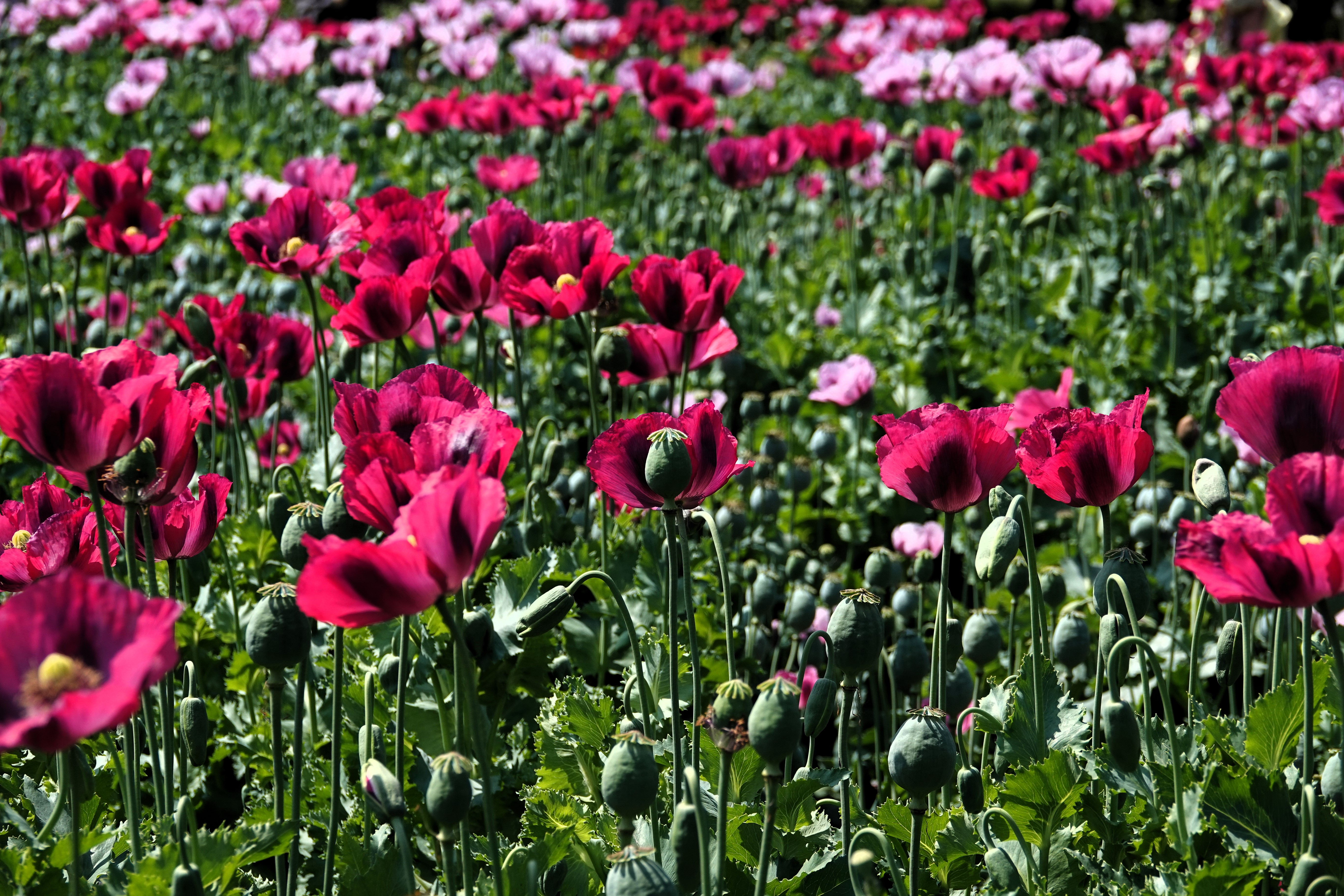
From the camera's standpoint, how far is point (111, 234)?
304 cm

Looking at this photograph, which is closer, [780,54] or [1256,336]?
[1256,336]

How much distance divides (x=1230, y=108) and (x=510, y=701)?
500 centimetres

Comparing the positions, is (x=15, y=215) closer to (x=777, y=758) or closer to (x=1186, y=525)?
(x=777, y=758)

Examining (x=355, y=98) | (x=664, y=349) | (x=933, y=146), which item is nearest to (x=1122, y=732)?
(x=664, y=349)

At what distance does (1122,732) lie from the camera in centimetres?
140

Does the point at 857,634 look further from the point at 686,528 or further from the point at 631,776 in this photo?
the point at 686,528

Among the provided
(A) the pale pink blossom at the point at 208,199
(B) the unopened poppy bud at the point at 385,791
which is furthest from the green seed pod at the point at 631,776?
(A) the pale pink blossom at the point at 208,199

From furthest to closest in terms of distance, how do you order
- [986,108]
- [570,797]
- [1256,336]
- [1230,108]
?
[986,108] < [1230,108] < [1256,336] < [570,797]

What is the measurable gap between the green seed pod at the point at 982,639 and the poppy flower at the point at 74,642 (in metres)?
1.36

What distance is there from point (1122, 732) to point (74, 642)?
1091mm

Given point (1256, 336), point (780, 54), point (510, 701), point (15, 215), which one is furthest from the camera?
point (780, 54)

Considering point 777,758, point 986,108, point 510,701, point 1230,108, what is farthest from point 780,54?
point 777,758

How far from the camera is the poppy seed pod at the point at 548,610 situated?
1500mm

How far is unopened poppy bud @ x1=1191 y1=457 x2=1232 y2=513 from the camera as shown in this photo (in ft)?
5.17
